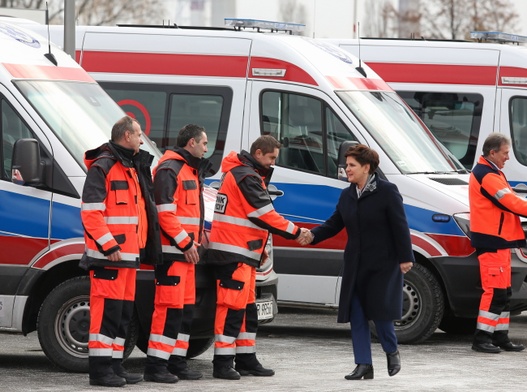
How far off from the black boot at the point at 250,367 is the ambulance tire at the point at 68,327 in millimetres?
777

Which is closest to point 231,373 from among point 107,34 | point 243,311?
point 243,311

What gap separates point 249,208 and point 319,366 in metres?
1.52

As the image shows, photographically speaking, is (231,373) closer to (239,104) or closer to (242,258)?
(242,258)

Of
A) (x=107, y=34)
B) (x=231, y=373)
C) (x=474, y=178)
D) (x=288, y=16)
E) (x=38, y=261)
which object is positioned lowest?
(x=231, y=373)

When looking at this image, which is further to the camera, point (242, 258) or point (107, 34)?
point (107, 34)

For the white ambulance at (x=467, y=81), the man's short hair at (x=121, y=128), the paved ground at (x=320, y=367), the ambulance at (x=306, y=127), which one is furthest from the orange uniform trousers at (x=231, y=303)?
the white ambulance at (x=467, y=81)

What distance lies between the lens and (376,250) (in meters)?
9.93

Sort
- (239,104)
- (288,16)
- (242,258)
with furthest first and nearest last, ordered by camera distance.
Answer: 1. (288,16)
2. (239,104)
3. (242,258)

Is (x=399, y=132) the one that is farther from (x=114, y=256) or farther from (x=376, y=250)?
(x=114, y=256)

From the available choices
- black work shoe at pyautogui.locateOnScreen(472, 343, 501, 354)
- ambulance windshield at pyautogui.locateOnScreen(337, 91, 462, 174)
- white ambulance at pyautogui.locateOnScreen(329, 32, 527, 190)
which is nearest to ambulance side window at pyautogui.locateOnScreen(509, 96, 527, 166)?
white ambulance at pyautogui.locateOnScreen(329, 32, 527, 190)

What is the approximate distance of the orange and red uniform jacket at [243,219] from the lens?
9859 millimetres

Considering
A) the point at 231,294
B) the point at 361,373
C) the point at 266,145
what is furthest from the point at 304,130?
the point at 361,373

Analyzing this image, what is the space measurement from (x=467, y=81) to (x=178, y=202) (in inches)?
243

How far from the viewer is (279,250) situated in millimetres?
12305
